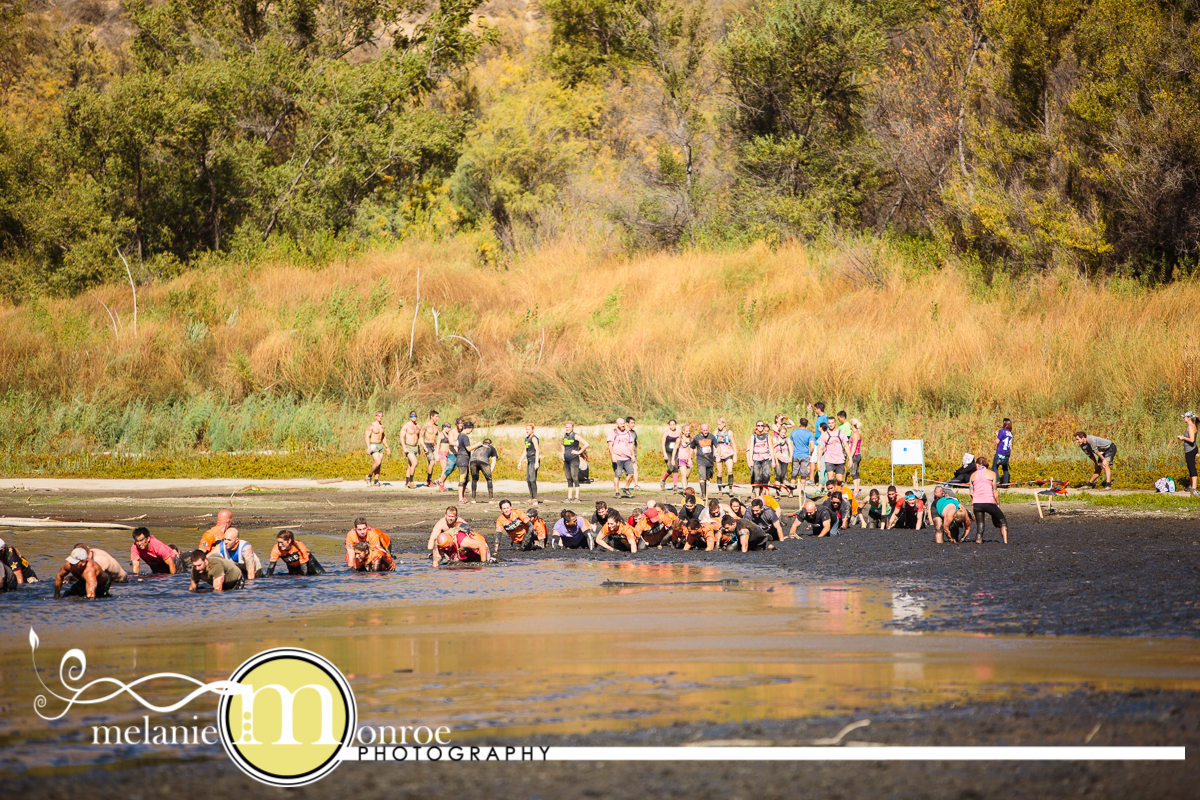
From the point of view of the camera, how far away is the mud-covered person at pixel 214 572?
50.1 ft

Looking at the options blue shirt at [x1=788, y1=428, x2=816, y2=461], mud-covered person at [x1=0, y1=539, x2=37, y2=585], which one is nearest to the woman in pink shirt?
blue shirt at [x1=788, y1=428, x2=816, y2=461]

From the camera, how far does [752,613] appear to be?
520 inches

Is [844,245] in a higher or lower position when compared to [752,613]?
higher

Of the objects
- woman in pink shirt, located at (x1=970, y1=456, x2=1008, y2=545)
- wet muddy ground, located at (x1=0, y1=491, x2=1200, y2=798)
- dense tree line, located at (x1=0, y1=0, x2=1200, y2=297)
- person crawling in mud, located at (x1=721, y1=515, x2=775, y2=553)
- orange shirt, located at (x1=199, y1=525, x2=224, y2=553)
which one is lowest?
wet muddy ground, located at (x1=0, y1=491, x2=1200, y2=798)

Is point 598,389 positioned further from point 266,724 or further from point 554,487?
point 266,724

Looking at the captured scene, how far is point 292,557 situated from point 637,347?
2152cm

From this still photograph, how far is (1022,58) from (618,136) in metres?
21.8

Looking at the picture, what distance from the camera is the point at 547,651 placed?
1109 centimetres

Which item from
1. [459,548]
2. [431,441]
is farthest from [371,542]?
[431,441]

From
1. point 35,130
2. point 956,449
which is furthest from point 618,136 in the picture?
point 956,449

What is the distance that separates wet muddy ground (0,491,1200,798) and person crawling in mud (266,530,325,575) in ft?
5.16

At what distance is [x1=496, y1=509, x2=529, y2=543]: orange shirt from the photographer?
19.3 metres

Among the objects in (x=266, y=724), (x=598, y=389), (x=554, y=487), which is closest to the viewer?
(x=266, y=724)

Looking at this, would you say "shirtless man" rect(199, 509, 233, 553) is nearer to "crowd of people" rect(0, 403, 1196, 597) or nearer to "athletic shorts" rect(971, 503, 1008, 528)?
"crowd of people" rect(0, 403, 1196, 597)
